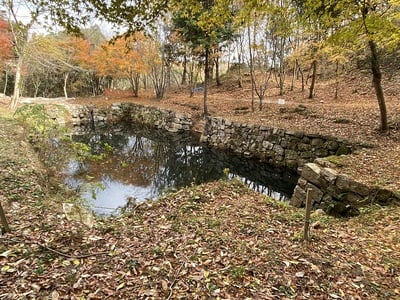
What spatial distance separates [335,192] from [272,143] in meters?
5.06

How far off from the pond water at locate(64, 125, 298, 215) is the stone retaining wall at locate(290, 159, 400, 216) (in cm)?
165

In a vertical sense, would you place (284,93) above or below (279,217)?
above

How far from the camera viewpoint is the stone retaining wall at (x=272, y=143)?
805cm

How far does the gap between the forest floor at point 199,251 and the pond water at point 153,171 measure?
1.70 metres

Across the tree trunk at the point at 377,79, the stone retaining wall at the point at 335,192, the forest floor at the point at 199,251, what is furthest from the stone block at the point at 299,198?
the tree trunk at the point at 377,79

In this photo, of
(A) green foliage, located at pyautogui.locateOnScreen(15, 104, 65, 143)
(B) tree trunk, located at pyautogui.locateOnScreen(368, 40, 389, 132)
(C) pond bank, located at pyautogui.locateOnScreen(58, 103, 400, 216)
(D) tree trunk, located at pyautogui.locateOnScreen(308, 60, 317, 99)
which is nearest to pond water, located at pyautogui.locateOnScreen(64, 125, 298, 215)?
(C) pond bank, located at pyautogui.locateOnScreen(58, 103, 400, 216)

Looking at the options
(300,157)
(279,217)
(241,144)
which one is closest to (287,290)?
(279,217)

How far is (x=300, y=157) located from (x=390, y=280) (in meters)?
6.63

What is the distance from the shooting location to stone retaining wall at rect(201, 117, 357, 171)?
317 inches

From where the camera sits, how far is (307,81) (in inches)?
691

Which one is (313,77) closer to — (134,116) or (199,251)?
(134,116)

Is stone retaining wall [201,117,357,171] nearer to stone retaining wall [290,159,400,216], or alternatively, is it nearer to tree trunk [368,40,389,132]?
tree trunk [368,40,389,132]

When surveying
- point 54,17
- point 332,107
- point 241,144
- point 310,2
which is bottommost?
point 241,144

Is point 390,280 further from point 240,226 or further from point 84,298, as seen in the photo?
point 84,298
